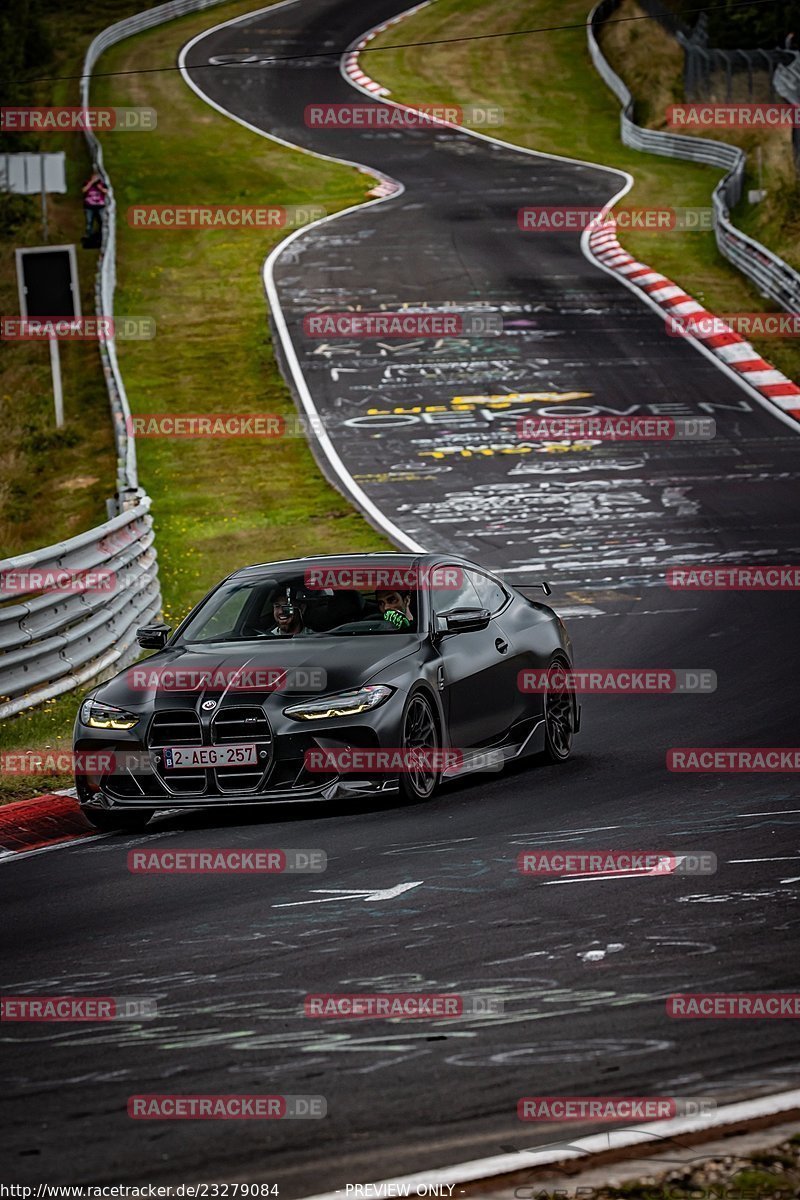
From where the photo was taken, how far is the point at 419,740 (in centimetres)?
1061

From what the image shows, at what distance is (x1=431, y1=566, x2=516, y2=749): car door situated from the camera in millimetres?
11125

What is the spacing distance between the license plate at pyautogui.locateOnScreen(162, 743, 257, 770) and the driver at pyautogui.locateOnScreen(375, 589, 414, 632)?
4.78ft

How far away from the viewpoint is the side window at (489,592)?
12040 mm

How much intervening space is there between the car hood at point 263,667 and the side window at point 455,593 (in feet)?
1.82

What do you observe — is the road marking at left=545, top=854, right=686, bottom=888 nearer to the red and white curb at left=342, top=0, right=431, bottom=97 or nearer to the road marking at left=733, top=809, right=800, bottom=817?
the road marking at left=733, top=809, right=800, bottom=817

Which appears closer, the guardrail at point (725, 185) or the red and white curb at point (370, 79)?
the guardrail at point (725, 185)

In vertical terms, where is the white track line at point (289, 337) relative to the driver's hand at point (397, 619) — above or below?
below

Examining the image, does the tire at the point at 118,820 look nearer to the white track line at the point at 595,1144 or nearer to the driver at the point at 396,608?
the driver at the point at 396,608

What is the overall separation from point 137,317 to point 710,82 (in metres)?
22.7

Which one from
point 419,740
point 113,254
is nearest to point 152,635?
point 419,740

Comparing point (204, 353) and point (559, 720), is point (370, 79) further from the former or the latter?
point (559, 720)

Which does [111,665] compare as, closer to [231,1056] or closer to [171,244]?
[231,1056]

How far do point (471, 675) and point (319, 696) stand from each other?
137 cm

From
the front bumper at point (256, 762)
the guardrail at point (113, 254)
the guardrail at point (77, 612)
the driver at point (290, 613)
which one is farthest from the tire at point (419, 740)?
the guardrail at point (113, 254)
